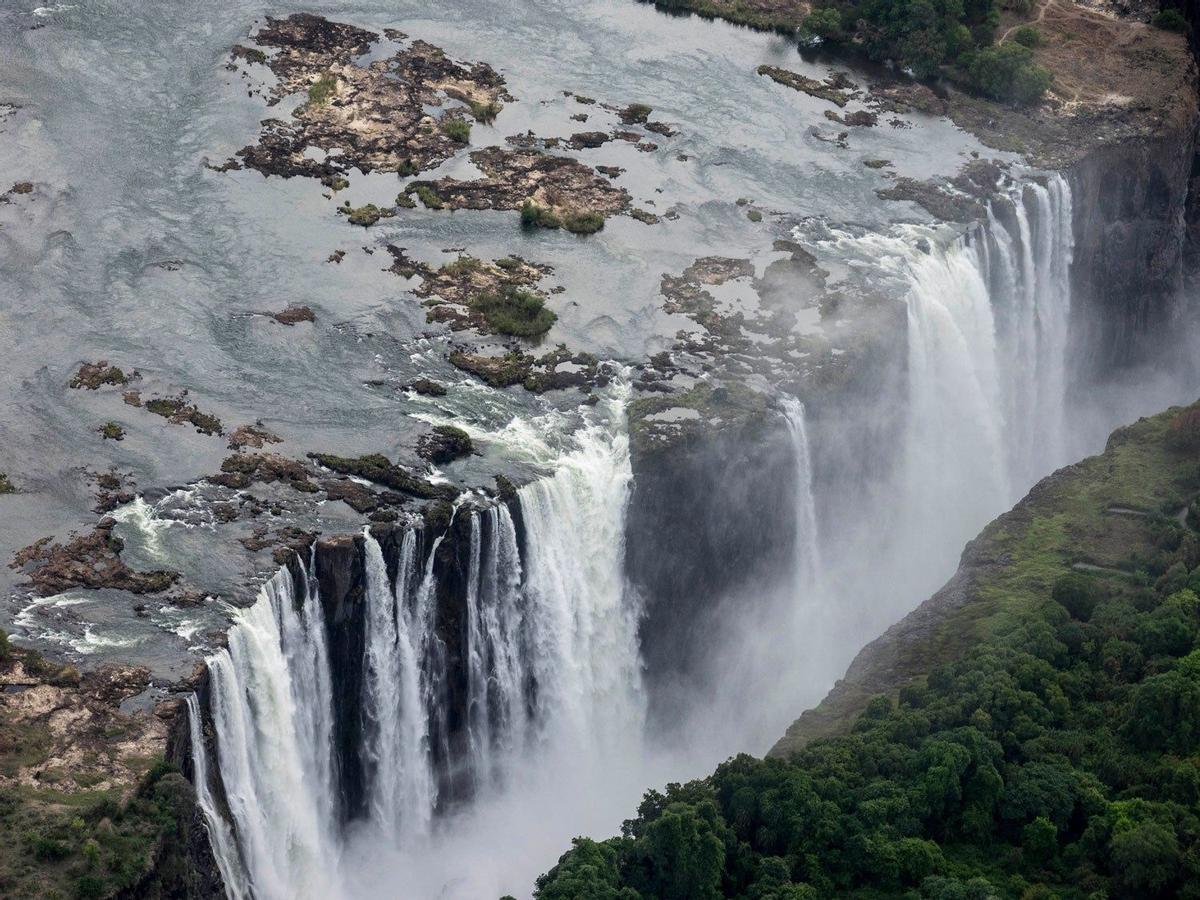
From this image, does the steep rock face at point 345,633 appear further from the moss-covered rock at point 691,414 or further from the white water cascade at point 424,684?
the moss-covered rock at point 691,414

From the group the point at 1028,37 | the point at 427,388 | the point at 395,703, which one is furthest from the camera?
the point at 1028,37

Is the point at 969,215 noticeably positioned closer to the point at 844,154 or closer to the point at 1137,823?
the point at 844,154

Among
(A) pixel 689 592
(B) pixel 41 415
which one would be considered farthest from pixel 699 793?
(B) pixel 41 415

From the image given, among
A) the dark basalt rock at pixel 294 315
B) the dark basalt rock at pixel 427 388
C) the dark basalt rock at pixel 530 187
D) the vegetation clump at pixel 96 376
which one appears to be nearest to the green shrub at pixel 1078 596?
the dark basalt rock at pixel 427 388

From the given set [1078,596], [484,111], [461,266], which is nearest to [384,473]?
[461,266]

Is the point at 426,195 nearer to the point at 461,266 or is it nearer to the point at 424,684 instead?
the point at 461,266
